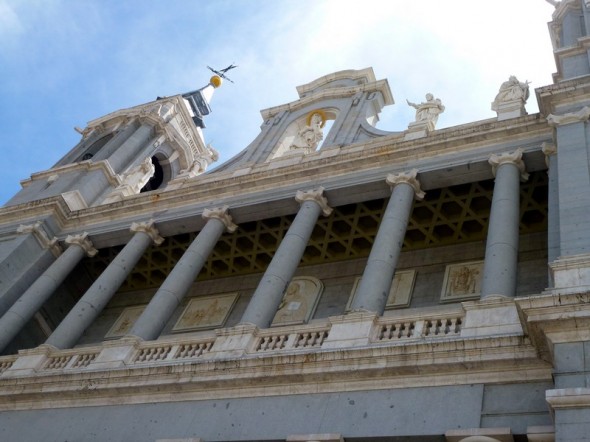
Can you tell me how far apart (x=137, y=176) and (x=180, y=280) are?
11822mm

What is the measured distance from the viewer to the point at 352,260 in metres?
23.5

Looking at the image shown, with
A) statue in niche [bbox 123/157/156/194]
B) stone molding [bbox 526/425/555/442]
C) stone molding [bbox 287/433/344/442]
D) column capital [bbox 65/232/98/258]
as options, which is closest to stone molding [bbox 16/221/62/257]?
column capital [bbox 65/232/98/258]

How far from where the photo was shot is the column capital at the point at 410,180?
774 inches

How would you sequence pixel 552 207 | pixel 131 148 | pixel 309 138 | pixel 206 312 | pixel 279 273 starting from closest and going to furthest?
pixel 552 207, pixel 279 273, pixel 206 312, pixel 309 138, pixel 131 148

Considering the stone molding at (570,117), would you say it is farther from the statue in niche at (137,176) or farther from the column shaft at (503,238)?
the statue in niche at (137,176)

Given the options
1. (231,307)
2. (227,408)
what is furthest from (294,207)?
(227,408)

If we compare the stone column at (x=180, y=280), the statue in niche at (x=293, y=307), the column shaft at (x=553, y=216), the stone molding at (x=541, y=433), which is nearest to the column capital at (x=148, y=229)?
the stone column at (x=180, y=280)

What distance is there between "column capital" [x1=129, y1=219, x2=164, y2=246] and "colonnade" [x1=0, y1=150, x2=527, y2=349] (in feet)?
0.11

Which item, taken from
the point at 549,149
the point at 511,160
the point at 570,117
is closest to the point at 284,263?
the point at 511,160

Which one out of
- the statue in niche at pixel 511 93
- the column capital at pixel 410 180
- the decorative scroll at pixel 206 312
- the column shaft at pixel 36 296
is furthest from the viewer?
Result: the decorative scroll at pixel 206 312

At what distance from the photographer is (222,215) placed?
2227 cm

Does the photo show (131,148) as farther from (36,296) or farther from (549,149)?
(549,149)

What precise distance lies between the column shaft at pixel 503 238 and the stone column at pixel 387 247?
228cm

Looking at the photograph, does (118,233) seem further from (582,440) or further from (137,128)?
(582,440)
